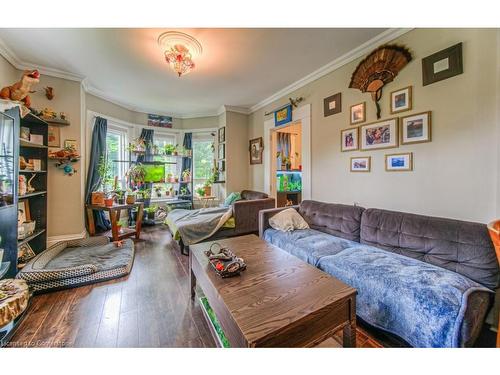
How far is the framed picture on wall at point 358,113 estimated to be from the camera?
7.66 feet

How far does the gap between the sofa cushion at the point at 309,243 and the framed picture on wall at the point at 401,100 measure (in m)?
1.43

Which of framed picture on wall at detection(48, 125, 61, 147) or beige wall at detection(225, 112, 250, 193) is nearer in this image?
framed picture on wall at detection(48, 125, 61, 147)

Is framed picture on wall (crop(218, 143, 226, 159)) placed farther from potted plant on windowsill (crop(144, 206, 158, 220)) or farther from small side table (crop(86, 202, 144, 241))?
small side table (crop(86, 202, 144, 241))

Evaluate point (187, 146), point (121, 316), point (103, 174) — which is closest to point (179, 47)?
point (121, 316)

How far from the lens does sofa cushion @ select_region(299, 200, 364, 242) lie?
7.04 feet

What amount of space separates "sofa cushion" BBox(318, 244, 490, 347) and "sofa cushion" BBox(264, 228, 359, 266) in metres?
0.23

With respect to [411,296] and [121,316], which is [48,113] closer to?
[121,316]

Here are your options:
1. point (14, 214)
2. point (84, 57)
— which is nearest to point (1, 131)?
point (14, 214)

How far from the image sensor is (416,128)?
1.89 meters

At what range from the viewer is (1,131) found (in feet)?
5.92

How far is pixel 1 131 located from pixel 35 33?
Result: 1.12 m

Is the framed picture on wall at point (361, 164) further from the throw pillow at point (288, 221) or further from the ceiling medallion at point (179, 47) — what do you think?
the ceiling medallion at point (179, 47)

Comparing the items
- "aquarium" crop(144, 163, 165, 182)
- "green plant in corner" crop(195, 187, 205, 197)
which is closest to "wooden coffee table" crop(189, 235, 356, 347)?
"green plant in corner" crop(195, 187, 205, 197)

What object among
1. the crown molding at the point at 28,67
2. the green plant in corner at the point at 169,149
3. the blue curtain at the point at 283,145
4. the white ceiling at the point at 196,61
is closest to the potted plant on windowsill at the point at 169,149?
the green plant in corner at the point at 169,149
